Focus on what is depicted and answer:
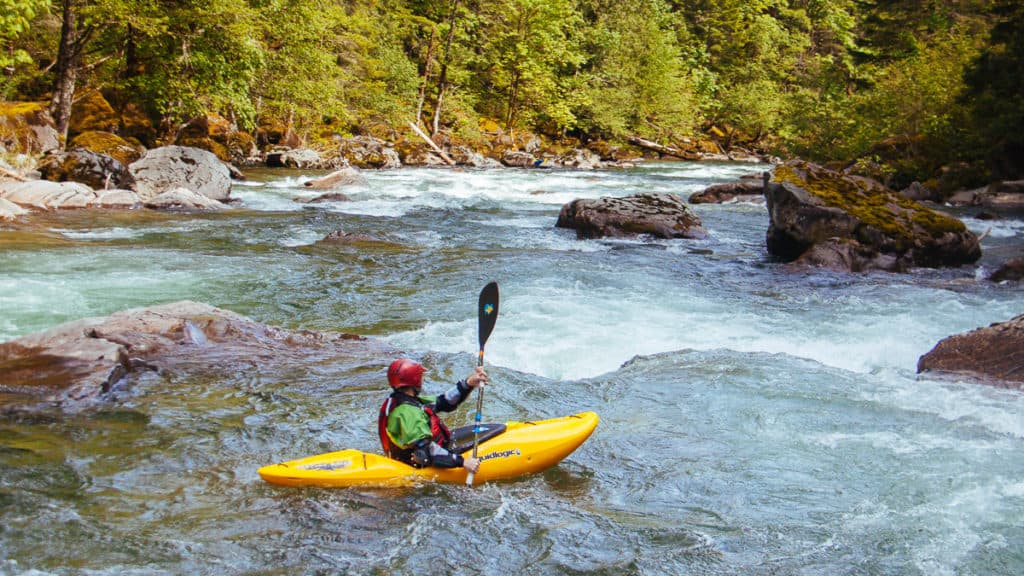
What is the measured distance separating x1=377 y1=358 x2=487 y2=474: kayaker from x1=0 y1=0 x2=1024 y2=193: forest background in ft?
31.7

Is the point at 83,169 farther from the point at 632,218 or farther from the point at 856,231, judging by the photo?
the point at 856,231

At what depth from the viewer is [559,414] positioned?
5.62 m

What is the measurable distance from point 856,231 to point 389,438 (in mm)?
8750

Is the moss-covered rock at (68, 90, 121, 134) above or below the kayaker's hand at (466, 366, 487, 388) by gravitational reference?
above

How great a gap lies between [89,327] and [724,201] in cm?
1556

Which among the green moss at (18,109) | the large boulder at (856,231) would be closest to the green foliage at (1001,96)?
the large boulder at (856,231)

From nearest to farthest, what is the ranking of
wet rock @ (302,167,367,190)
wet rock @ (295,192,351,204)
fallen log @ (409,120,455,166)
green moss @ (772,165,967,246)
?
green moss @ (772,165,967,246) < wet rock @ (295,192,351,204) < wet rock @ (302,167,367,190) < fallen log @ (409,120,455,166)

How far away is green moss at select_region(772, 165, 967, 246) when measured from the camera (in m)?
11.1

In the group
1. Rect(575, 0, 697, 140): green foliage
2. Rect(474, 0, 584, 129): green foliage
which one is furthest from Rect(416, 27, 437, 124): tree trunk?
Rect(575, 0, 697, 140): green foliage

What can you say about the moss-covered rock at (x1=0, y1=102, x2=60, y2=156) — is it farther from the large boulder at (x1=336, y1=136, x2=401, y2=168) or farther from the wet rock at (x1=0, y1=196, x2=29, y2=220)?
the large boulder at (x1=336, y1=136, x2=401, y2=168)

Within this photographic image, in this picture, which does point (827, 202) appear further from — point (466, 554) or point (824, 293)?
point (466, 554)

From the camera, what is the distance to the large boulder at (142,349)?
17.4 feet

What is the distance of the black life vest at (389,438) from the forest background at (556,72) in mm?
9597

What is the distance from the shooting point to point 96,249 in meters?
10.2
